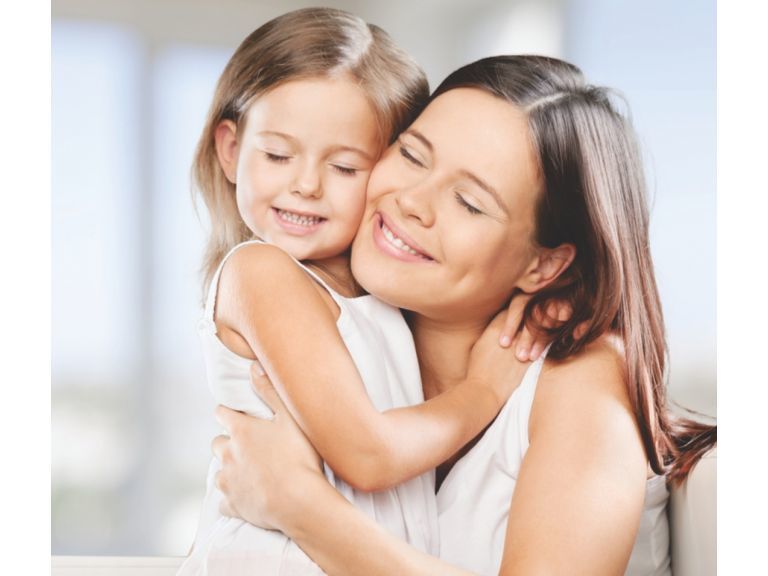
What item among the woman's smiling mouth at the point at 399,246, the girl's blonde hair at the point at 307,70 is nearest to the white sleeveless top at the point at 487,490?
the woman's smiling mouth at the point at 399,246

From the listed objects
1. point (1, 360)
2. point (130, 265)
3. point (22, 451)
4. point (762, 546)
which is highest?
point (130, 265)

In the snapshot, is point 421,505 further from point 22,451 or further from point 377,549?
point 22,451

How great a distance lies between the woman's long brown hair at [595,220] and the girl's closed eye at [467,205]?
0.11 metres

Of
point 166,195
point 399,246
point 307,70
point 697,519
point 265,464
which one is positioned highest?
point 307,70

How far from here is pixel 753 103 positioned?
1625 mm

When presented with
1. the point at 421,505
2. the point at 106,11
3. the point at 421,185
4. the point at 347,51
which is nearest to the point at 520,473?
the point at 421,505

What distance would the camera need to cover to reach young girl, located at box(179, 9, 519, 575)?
4.31ft

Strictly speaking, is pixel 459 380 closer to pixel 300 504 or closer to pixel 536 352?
pixel 536 352

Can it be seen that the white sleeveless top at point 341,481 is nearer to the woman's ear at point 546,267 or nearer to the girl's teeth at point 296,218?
the girl's teeth at point 296,218

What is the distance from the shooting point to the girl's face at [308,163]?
4.76 ft

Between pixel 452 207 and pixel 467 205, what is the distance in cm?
2

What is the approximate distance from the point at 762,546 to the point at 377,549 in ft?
2.27

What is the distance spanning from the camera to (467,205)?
143cm

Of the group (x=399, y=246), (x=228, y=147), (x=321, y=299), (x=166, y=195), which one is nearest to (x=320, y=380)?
(x=321, y=299)
